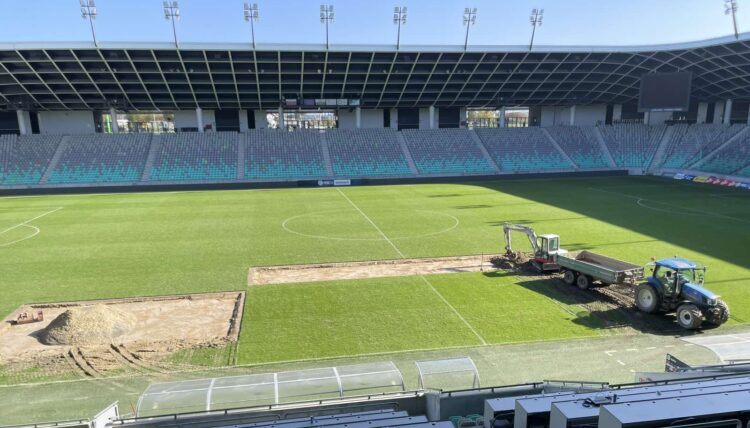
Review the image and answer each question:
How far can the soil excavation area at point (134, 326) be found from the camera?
15188mm

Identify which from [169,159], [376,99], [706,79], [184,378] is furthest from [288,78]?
[706,79]

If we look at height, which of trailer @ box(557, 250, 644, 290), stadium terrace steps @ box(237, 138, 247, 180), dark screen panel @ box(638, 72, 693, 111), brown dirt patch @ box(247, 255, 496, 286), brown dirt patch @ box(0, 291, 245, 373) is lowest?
brown dirt patch @ box(0, 291, 245, 373)

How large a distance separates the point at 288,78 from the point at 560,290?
45.2 metres

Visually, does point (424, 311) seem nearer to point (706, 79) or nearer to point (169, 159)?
point (169, 159)

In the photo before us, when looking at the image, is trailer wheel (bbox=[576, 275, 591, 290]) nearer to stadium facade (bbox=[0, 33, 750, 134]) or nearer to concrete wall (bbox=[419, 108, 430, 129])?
stadium facade (bbox=[0, 33, 750, 134])

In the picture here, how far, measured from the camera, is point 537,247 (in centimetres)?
2236

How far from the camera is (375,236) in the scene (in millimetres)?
29734

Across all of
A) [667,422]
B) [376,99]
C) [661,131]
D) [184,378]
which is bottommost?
[184,378]

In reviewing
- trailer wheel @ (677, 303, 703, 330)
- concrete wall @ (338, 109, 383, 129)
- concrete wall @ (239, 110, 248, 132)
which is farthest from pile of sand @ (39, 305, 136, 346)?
concrete wall @ (338, 109, 383, 129)

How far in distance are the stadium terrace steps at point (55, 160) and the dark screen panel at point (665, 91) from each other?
71919mm

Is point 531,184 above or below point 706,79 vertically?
below

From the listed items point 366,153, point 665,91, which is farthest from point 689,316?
point 665,91

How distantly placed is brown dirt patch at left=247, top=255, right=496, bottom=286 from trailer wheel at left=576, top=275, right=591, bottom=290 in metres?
4.11

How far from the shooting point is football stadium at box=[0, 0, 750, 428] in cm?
933
